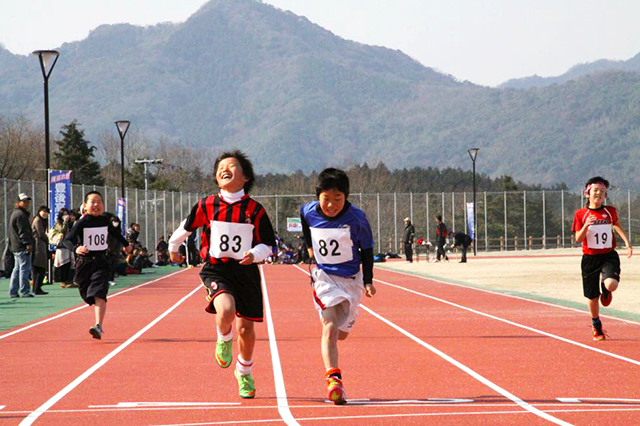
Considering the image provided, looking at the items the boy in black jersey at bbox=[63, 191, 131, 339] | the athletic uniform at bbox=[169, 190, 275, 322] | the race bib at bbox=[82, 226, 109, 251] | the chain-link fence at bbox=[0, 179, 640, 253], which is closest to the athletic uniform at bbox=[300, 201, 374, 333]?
the athletic uniform at bbox=[169, 190, 275, 322]

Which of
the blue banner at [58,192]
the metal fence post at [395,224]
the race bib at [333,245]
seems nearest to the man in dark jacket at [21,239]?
the blue banner at [58,192]

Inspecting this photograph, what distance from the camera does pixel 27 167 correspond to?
76.3 meters

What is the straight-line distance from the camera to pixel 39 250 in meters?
21.8

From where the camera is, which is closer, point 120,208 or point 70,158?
point 120,208

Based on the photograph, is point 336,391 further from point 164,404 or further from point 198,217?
point 198,217

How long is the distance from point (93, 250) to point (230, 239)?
211 inches

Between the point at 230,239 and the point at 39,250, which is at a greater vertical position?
the point at 230,239

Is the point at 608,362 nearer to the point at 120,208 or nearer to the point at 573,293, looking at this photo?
the point at 573,293

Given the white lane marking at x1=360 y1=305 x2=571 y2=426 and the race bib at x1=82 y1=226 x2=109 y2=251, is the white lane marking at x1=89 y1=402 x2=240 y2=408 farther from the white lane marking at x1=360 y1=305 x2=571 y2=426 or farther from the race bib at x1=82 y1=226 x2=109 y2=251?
the race bib at x1=82 y1=226 x2=109 y2=251

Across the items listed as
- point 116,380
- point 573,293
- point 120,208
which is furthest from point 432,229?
point 116,380

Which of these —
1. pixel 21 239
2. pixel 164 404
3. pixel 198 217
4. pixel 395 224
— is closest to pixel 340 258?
pixel 198 217

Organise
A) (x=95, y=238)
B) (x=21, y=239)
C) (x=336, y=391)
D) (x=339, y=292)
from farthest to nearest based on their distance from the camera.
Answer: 1. (x=21, y=239)
2. (x=95, y=238)
3. (x=339, y=292)
4. (x=336, y=391)

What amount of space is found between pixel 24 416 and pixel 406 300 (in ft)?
44.1

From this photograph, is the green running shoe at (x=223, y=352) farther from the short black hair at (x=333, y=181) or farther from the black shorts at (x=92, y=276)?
the black shorts at (x=92, y=276)
